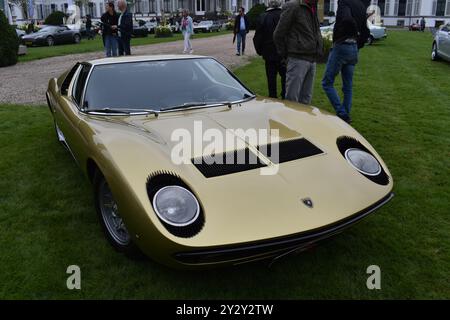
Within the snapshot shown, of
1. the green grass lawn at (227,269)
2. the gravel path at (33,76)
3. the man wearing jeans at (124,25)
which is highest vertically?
the man wearing jeans at (124,25)

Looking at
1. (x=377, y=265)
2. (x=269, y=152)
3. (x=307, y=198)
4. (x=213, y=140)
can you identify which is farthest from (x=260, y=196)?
(x=377, y=265)

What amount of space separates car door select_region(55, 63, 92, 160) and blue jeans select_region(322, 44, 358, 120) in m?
3.18

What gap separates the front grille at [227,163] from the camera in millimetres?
2541

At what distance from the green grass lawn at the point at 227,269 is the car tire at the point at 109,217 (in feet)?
0.32

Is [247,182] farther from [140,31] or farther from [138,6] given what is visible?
[138,6]

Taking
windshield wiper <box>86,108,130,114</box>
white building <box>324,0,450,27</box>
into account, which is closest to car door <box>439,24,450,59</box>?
windshield wiper <box>86,108,130,114</box>

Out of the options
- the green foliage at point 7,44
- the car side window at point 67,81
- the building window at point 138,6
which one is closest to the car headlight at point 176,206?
the car side window at point 67,81

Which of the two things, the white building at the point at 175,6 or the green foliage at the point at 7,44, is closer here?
the green foliage at the point at 7,44

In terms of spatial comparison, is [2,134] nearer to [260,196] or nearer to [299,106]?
[299,106]

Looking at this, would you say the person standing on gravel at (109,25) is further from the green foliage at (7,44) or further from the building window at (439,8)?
the building window at (439,8)

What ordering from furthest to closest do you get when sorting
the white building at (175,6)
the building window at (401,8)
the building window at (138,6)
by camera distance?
the building window at (138,6) → the white building at (175,6) → the building window at (401,8)

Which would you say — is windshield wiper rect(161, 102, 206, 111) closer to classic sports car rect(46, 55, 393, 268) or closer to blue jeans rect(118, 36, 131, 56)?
classic sports car rect(46, 55, 393, 268)

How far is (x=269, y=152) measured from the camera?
2.77 m

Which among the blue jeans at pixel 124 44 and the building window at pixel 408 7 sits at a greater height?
the building window at pixel 408 7
